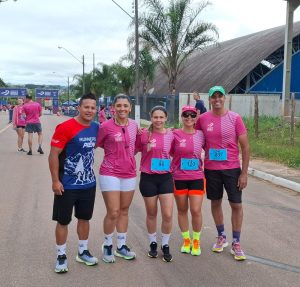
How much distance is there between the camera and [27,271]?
446cm

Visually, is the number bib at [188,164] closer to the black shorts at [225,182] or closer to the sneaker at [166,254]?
the black shorts at [225,182]

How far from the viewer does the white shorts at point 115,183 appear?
461cm

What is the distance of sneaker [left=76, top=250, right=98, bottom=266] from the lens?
15.2ft

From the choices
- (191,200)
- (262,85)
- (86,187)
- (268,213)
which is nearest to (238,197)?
(191,200)

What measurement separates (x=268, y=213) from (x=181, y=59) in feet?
80.6

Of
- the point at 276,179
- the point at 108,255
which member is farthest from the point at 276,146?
the point at 108,255

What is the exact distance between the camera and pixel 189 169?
193 inches

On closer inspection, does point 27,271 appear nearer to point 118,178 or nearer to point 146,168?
point 118,178

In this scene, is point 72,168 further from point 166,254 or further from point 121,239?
point 166,254

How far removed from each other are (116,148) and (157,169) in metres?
0.48

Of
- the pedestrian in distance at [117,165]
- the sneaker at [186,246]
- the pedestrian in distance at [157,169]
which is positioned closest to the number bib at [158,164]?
the pedestrian in distance at [157,169]

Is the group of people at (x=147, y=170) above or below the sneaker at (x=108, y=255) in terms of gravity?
above

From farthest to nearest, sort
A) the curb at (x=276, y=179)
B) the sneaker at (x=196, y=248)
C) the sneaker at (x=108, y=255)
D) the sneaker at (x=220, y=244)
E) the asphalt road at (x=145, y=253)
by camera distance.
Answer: the curb at (x=276, y=179), the sneaker at (x=220, y=244), the sneaker at (x=196, y=248), the sneaker at (x=108, y=255), the asphalt road at (x=145, y=253)

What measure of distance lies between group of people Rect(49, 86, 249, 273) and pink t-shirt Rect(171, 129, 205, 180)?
11 millimetres
